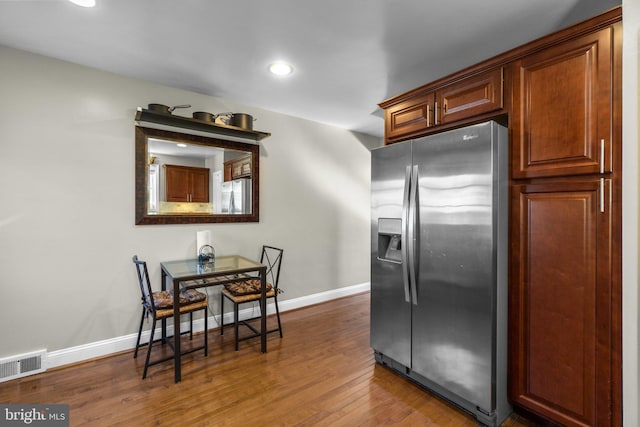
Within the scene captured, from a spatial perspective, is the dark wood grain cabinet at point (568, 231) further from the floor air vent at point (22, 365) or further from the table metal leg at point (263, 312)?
the floor air vent at point (22, 365)

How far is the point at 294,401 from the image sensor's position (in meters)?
2.08

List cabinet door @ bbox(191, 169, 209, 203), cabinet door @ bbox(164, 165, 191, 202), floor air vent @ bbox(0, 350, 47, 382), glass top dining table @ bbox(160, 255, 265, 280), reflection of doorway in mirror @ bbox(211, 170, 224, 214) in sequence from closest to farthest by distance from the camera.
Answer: floor air vent @ bbox(0, 350, 47, 382), glass top dining table @ bbox(160, 255, 265, 280), cabinet door @ bbox(164, 165, 191, 202), cabinet door @ bbox(191, 169, 209, 203), reflection of doorway in mirror @ bbox(211, 170, 224, 214)

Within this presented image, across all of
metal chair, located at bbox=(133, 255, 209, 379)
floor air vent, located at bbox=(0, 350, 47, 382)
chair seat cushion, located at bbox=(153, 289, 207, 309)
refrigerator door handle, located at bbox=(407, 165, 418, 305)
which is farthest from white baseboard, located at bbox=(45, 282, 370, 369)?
refrigerator door handle, located at bbox=(407, 165, 418, 305)

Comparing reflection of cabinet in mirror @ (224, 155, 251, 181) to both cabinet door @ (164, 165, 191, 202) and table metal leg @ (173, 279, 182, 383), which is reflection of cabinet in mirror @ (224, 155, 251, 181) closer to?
cabinet door @ (164, 165, 191, 202)

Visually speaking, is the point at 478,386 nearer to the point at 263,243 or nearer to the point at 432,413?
the point at 432,413

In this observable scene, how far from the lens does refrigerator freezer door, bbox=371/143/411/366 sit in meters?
2.28

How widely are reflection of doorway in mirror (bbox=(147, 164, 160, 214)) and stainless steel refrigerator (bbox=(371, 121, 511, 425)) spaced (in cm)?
210

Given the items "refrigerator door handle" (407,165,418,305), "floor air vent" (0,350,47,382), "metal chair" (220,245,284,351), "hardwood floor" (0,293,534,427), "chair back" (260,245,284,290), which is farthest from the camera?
"chair back" (260,245,284,290)

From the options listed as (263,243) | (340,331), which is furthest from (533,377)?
(263,243)

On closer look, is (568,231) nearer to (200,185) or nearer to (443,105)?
(443,105)

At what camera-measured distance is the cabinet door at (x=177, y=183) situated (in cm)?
297

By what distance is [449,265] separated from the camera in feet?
6.50

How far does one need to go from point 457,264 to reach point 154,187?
8.86 ft

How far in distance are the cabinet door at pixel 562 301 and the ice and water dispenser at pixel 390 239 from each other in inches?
30.0
